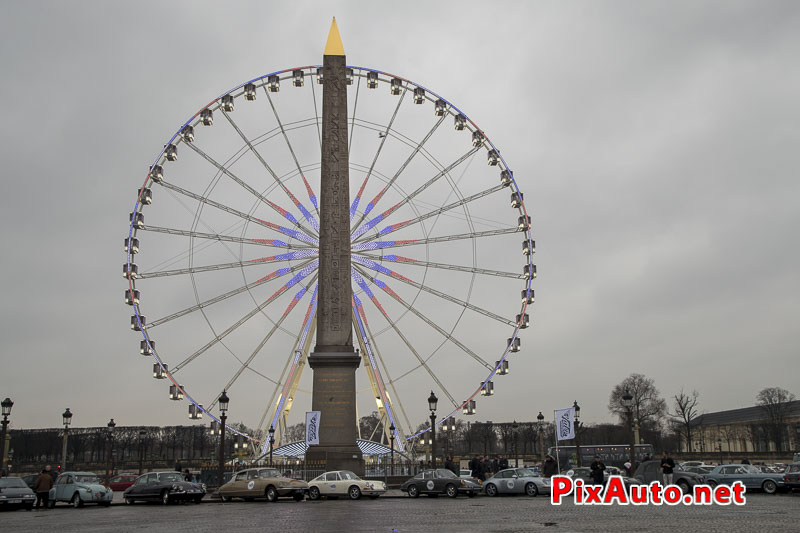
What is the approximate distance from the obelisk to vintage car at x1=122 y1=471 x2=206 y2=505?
196 inches

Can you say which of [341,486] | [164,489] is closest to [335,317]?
[341,486]

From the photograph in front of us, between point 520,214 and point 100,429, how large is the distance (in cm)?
8606

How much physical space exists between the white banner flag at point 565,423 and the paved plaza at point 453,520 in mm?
6853

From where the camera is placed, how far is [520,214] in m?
35.1

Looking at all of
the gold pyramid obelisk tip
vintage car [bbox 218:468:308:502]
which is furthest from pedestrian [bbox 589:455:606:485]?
the gold pyramid obelisk tip

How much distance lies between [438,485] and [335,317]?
23.5 feet

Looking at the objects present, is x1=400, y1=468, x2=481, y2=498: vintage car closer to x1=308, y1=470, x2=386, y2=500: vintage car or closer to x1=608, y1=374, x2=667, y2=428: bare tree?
x1=308, y1=470, x2=386, y2=500: vintage car

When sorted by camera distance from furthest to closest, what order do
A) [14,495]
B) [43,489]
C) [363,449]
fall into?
[363,449] < [43,489] < [14,495]

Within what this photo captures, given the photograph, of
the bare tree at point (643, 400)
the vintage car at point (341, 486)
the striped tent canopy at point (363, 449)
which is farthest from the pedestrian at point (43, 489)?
the bare tree at point (643, 400)

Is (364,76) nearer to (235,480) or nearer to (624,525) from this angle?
(235,480)

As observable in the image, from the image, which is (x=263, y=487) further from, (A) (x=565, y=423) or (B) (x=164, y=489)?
(A) (x=565, y=423)

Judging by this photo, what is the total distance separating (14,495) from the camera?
21.1m

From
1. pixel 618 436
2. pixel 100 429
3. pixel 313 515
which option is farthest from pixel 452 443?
pixel 313 515

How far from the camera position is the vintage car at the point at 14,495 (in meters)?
21.0
